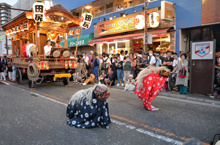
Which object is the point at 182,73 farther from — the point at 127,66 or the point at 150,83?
the point at 150,83

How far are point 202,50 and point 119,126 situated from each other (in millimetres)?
5552

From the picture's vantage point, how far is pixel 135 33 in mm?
14922

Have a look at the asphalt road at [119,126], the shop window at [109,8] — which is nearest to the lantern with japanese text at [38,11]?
the asphalt road at [119,126]

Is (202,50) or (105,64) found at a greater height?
(202,50)

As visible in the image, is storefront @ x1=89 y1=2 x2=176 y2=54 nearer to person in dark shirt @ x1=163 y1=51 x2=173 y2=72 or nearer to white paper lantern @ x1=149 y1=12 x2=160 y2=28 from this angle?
white paper lantern @ x1=149 y1=12 x2=160 y2=28

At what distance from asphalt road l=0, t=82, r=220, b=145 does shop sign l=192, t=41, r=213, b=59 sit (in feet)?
7.92

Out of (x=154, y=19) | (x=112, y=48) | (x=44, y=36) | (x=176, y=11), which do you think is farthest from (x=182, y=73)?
(x=112, y=48)

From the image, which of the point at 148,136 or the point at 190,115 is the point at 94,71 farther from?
the point at 148,136

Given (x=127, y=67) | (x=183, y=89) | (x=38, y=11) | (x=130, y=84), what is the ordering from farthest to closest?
(x=127, y=67) < (x=38, y=11) < (x=130, y=84) < (x=183, y=89)

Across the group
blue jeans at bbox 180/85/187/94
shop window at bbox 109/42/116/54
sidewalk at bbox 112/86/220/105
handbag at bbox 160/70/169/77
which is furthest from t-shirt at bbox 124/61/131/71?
shop window at bbox 109/42/116/54

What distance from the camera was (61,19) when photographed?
10531 millimetres

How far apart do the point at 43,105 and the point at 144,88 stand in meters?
3.63

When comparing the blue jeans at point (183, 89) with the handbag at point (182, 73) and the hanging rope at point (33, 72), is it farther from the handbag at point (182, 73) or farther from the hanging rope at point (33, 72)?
the hanging rope at point (33, 72)

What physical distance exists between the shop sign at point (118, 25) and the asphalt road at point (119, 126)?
33.4ft
